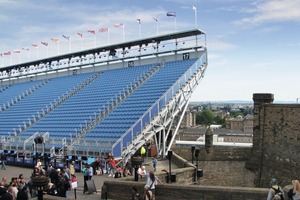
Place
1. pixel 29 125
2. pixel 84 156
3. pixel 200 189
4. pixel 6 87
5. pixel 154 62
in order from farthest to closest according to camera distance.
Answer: pixel 6 87 → pixel 154 62 → pixel 29 125 → pixel 84 156 → pixel 200 189

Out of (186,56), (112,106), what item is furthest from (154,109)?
(186,56)

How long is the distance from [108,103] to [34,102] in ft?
40.8

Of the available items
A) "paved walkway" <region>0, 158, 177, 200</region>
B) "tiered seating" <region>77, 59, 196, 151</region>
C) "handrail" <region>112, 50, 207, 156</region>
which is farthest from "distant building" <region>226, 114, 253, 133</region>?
"paved walkway" <region>0, 158, 177, 200</region>

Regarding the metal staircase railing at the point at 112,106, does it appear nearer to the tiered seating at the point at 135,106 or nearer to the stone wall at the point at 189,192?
the tiered seating at the point at 135,106

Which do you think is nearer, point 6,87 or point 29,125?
point 29,125

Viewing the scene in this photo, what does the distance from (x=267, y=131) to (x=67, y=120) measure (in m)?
16.3

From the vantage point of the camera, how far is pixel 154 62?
3650cm

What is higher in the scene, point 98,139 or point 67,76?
point 67,76

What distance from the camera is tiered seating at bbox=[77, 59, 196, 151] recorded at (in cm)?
2541

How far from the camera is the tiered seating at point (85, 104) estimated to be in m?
29.5

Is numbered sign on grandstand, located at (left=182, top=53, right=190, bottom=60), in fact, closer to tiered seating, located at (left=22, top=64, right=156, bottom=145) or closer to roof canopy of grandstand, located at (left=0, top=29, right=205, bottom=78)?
roof canopy of grandstand, located at (left=0, top=29, right=205, bottom=78)

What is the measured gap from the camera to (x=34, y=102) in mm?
39250

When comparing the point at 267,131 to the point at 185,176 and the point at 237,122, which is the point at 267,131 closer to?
the point at 185,176

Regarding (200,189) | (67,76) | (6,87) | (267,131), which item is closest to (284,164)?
(267,131)
